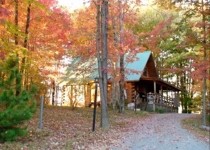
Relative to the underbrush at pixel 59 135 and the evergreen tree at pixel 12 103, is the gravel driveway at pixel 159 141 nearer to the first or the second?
the underbrush at pixel 59 135

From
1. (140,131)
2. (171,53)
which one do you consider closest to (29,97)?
(140,131)

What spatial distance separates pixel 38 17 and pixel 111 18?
5.18 metres

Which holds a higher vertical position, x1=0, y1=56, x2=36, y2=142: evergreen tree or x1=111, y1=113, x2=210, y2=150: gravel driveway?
x1=0, y1=56, x2=36, y2=142: evergreen tree

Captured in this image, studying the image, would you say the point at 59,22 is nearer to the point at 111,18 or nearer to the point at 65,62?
the point at 111,18

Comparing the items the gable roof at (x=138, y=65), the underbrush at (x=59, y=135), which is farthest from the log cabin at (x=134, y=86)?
the underbrush at (x=59, y=135)

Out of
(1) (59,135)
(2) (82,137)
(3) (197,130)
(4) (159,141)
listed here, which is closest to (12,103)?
(1) (59,135)

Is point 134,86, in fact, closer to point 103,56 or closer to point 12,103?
point 103,56

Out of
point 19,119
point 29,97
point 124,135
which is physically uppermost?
point 29,97

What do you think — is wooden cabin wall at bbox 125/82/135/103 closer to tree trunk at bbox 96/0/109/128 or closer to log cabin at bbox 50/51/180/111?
log cabin at bbox 50/51/180/111

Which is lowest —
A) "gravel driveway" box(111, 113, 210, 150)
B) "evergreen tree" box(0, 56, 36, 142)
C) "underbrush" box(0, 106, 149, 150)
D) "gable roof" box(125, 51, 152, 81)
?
"gravel driveway" box(111, 113, 210, 150)

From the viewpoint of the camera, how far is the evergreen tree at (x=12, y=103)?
8625 mm

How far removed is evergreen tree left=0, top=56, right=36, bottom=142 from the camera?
862 cm

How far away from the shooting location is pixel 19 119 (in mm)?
8695

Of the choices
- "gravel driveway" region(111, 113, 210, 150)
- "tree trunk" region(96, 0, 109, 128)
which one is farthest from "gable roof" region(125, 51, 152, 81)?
"gravel driveway" region(111, 113, 210, 150)
